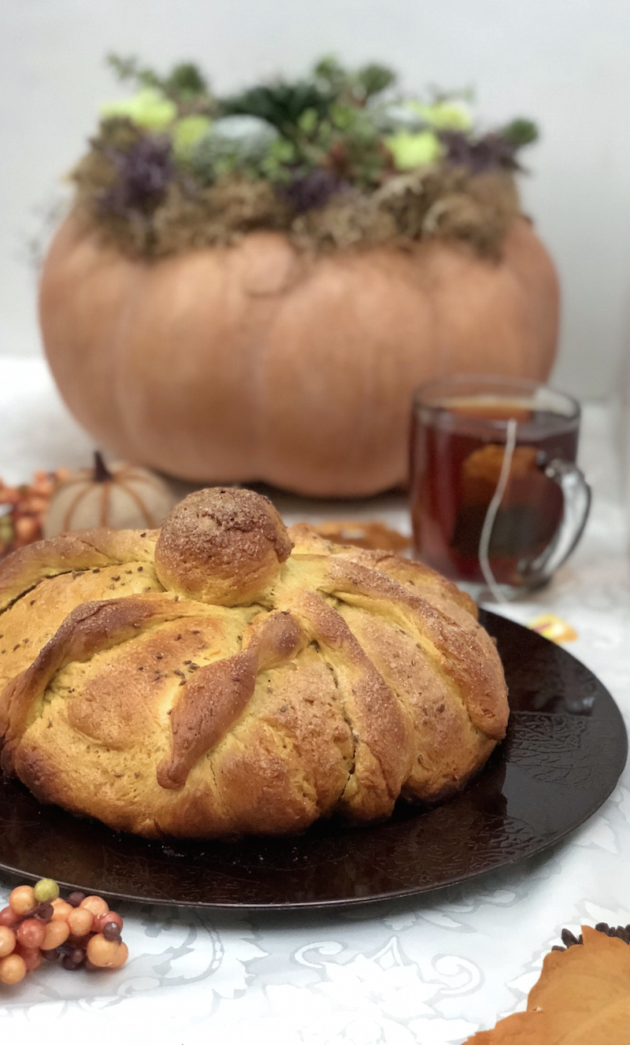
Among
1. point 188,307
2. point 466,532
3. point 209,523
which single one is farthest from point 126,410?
point 209,523

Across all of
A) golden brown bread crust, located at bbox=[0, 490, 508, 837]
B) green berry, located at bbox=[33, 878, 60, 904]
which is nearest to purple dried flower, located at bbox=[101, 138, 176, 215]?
golden brown bread crust, located at bbox=[0, 490, 508, 837]

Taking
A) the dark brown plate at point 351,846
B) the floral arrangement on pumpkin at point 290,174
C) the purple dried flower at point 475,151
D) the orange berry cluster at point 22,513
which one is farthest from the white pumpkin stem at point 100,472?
the purple dried flower at point 475,151

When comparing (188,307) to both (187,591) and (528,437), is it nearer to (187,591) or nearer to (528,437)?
(528,437)

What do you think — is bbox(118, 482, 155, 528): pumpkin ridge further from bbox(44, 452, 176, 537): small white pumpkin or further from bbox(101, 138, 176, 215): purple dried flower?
bbox(101, 138, 176, 215): purple dried flower

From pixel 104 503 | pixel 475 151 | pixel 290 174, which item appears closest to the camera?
pixel 104 503

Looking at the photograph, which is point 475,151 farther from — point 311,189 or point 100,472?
point 100,472

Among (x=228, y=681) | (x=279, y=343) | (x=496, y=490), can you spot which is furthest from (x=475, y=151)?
(x=228, y=681)
